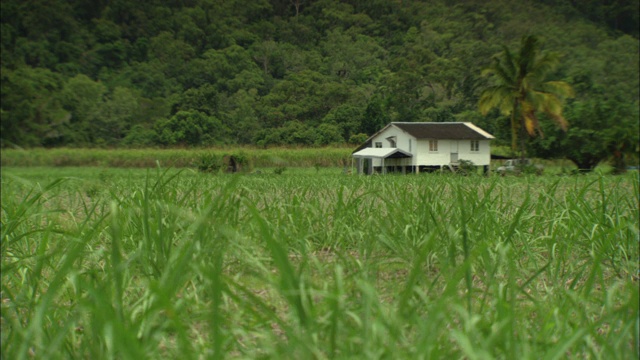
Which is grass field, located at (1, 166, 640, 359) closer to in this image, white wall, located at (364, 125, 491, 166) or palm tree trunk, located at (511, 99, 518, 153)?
palm tree trunk, located at (511, 99, 518, 153)

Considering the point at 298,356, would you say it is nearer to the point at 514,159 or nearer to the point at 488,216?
the point at 488,216

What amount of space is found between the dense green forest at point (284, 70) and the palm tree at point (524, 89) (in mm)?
1007

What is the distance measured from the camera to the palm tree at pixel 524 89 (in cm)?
2840

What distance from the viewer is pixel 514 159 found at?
2842 centimetres

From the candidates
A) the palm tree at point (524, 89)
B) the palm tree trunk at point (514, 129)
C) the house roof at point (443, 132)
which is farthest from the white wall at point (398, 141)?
the palm tree trunk at point (514, 129)

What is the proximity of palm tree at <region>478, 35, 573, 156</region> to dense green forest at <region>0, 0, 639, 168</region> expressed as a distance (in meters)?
1.01

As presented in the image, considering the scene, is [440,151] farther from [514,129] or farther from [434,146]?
[514,129]

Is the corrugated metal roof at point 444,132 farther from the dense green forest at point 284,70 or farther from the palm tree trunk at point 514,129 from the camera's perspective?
the palm tree trunk at point 514,129

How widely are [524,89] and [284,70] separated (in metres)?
29.0

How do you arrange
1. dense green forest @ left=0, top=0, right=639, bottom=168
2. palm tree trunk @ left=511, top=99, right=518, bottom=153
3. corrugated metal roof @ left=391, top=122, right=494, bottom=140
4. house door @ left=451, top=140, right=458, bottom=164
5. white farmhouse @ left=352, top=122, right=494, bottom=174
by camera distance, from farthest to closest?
dense green forest @ left=0, top=0, right=639, bottom=168 < house door @ left=451, top=140, right=458, bottom=164 < white farmhouse @ left=352, top=122, right=494, bottom=174 < corrugated metal roof @ left=391, top=122, right=494, bottom=140 < palm tree trunk @ left=511, top=99, right=518, bottom=153

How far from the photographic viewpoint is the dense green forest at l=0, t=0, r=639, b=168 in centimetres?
3102

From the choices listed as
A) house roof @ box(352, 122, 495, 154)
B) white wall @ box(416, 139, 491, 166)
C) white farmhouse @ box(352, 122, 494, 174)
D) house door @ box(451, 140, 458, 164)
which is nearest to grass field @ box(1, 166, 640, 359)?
white farmhouse @ box(352, 122, 494, 174)

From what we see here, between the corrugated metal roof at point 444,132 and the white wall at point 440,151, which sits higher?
the corrugated metal roof at point 444,132

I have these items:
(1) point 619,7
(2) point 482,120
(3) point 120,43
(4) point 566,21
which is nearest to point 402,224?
(2) point 482,120
